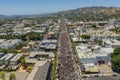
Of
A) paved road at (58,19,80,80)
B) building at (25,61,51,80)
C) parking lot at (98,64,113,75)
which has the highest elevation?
building at (25,61,51,80)

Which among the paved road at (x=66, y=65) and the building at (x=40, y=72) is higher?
the building at (x=40, y=72)

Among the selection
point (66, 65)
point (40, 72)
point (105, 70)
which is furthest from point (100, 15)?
point (40, 72)

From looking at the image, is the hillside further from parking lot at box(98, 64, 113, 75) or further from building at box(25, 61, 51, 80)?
building at box(25, 61, 51, 80)

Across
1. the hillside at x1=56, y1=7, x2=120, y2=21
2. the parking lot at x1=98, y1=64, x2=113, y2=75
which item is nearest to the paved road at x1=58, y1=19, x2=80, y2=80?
the parking lot at x1=98, y1=64, x2=113, y2=75

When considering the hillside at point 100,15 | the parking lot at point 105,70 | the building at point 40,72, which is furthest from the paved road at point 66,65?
the hillside at point 100,15

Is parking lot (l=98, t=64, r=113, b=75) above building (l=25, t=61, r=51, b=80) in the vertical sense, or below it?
below

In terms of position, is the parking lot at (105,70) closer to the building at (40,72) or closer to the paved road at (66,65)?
the paved road at (66,65)

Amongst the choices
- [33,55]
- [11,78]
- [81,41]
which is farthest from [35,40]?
[11,78]

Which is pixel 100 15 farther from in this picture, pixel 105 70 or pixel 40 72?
pixel 40 72

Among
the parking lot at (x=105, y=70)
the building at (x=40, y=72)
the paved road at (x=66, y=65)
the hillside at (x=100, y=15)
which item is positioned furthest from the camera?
the hillside at (x=100, y=15)

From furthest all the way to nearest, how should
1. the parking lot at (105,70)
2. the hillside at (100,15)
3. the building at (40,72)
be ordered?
Result: the hillside at (100,15) < the parking lot at (105,70) < the building at (40,72)

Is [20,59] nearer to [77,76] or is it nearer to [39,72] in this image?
[39,72]

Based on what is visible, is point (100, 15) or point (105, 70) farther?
point (100, 15)
